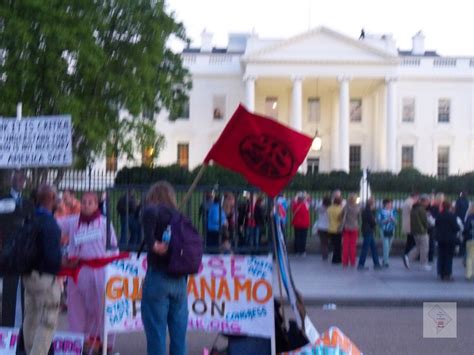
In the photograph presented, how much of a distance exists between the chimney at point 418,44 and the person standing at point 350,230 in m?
50.4

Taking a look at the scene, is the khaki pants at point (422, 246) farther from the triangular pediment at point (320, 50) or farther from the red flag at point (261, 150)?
the triangular pediment at point (320, 50)

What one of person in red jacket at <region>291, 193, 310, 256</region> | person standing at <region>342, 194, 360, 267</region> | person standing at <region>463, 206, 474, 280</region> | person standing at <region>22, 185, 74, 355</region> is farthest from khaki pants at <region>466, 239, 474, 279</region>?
person standing at <region>22, 185, 74, 355</region>

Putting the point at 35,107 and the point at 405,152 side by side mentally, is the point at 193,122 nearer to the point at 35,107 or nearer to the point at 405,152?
the point at 405,152

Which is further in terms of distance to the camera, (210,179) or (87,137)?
(210,179)

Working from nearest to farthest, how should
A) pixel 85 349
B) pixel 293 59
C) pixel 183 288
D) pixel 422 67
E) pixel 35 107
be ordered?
pixel 183 288, pixel 85 349, pixel 35 107, pixel 293 59, pixel 422 67

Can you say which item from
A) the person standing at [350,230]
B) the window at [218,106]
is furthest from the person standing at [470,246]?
the window at [218,106]

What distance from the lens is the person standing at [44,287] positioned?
681 cm

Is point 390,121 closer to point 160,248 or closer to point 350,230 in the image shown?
point 350,230

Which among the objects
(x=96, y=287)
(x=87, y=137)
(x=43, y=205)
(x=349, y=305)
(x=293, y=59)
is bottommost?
(x=349, y=305)

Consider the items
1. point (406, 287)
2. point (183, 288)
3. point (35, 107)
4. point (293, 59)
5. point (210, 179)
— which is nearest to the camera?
point (183, 288)

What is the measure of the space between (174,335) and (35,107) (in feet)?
49.9

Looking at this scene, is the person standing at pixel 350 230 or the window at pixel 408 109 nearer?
the person standing at pixel 350 230

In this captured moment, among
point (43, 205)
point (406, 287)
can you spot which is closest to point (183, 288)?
point (43, 205)

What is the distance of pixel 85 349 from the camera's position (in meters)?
7.79
